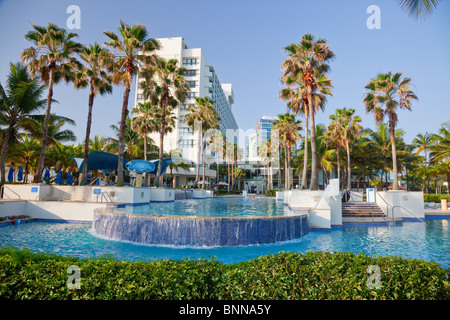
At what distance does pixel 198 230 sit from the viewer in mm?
11109

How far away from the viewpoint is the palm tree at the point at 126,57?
20312mm

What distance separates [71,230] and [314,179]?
15764mm

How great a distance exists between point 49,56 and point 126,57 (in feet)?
19.5

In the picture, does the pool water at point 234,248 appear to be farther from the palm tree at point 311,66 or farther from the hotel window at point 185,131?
the hotel window at point 185,131

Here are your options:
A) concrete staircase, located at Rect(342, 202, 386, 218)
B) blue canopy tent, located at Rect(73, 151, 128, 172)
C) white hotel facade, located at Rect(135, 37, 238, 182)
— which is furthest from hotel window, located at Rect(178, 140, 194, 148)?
concrete staircase, located at Rect(342, 202, 386, 218)

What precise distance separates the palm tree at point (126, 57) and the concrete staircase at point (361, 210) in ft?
53.7

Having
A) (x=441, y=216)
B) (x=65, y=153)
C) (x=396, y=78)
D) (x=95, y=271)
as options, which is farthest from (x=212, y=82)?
(x=95, y=271)

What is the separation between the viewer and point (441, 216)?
69.0 ft

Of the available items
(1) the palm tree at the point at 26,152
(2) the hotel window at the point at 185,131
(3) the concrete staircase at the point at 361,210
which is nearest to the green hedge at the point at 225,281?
(3) the concrete staircase at the point at 361,210

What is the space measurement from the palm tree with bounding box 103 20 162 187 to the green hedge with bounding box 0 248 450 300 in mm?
17169

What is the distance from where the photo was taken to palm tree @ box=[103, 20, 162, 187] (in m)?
20.3

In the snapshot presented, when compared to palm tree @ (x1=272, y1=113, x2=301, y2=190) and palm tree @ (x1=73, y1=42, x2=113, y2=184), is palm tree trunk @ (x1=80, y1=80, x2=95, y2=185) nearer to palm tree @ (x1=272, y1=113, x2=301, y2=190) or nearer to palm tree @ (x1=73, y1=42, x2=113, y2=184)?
palm tree @ (x1=73, y1=42, x2=113, y2=184)

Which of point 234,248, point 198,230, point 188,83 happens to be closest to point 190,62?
point 188,83
